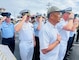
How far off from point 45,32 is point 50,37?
0.11 meters

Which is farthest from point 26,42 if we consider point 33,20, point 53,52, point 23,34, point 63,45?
point 33,20

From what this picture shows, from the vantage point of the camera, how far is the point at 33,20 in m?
8.72

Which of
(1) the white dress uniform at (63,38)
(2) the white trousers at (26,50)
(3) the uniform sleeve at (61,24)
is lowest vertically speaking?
(2) the white trousers at (26,50)

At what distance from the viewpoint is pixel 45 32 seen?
407 centimetres

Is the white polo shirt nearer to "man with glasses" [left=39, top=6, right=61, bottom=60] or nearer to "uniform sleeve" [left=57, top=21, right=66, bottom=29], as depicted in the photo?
"uniform sleeve" [left=57, top=21, right=66, bottom=29]

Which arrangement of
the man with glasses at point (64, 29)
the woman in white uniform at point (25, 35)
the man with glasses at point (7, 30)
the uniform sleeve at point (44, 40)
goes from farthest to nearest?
the man with glasses at point (7, 30) < the woman in white uniform at point (25, 35) < the man with glasses at point (64, 29) < the uniform sleeve at point (44, 40)

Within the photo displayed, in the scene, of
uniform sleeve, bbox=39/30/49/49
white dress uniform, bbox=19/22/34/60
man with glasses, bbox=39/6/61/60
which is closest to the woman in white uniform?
white dress uniform, bbox=19/22/34/60

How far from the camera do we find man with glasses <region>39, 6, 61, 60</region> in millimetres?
4008

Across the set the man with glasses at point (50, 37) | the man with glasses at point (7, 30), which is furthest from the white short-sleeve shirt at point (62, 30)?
the man with glasses at point (7, 30)

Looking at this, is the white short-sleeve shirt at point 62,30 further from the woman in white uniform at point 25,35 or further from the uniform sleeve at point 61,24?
the woman in white uniform at point 25,35

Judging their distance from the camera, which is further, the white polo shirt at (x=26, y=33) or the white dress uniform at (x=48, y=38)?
the white polo shirt at (x=26, y=33)

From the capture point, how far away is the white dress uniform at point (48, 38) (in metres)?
4.01

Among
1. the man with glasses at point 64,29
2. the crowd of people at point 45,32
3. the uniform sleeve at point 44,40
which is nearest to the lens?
the uniform sleeve at point 44,40

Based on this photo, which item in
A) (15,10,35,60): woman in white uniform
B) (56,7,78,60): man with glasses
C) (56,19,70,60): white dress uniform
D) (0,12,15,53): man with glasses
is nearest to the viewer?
(56,7,78,60): man with glasses
